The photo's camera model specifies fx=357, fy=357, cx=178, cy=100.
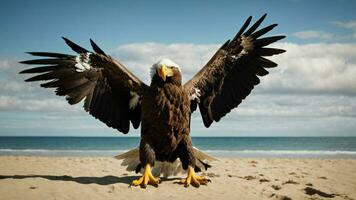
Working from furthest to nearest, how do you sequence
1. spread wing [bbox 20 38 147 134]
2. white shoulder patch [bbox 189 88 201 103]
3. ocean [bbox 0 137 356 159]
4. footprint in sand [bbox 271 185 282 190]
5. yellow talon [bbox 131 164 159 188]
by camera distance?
ocean [bbox 0 137 356 159]
white shoulder patch [bbox 189 88 201 103]
footprint in sand [bbox 271 185 282 190]
spread wing [bbox 20 38 147 134]
yellow talon [bbox 131 164 159 188]

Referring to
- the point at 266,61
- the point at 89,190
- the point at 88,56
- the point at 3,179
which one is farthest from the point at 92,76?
the point at 266,61

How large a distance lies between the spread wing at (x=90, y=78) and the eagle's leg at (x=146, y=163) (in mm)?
1053

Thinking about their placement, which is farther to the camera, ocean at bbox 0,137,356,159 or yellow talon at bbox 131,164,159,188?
ocean at bbox 0,137,356,159

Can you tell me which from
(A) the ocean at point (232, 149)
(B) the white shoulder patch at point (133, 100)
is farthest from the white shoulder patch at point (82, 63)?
(A) the ocean at point (232, 149)

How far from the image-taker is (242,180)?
23.9 feet

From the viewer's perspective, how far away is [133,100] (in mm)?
6594

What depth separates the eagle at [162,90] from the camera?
5.77 meters

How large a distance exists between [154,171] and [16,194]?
2.27 m

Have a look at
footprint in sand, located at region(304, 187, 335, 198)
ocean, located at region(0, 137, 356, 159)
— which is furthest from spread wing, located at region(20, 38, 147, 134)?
ocean, located at region(0, 137, 356, 159)

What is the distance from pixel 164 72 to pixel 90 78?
1.62 m

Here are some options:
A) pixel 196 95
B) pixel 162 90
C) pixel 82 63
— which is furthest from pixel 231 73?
pixel 82 63

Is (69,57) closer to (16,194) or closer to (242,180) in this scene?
(16,194)

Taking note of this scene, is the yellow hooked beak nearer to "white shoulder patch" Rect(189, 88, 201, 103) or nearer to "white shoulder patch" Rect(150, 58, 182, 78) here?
"white shoulder patch" Rect(150, 58, 182, 78)

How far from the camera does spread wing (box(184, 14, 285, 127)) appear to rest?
6668 mm
